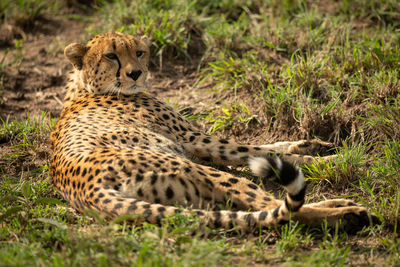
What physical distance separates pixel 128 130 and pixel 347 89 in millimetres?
2028

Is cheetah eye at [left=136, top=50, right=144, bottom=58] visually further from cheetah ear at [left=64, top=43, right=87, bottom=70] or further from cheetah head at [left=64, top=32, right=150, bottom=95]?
cheetah ear at [left=64, top=43, right=87, bottom=70]

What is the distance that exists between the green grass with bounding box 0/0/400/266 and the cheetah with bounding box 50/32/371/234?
4.3 inches

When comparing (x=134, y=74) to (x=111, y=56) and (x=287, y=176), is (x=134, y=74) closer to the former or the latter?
(x=111, y=56)

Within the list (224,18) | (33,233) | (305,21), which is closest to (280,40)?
(305,21)

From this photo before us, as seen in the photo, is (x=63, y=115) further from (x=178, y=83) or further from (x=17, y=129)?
(x=178, y=83)

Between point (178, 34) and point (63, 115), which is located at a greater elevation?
point (178, 34)

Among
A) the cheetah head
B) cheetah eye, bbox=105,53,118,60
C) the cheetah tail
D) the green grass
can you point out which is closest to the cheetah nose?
the cheetah head

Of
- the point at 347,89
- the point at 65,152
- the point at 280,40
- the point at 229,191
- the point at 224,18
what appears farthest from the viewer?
the point at 224,18

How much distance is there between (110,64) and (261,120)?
1.41m

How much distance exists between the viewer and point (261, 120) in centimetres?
454

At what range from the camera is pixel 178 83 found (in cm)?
548

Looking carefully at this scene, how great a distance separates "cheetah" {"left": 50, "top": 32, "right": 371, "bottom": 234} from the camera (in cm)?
282

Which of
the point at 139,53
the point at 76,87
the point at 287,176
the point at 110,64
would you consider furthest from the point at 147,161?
the point at 76,87

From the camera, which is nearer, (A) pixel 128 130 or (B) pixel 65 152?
(B) pixel 65 152
